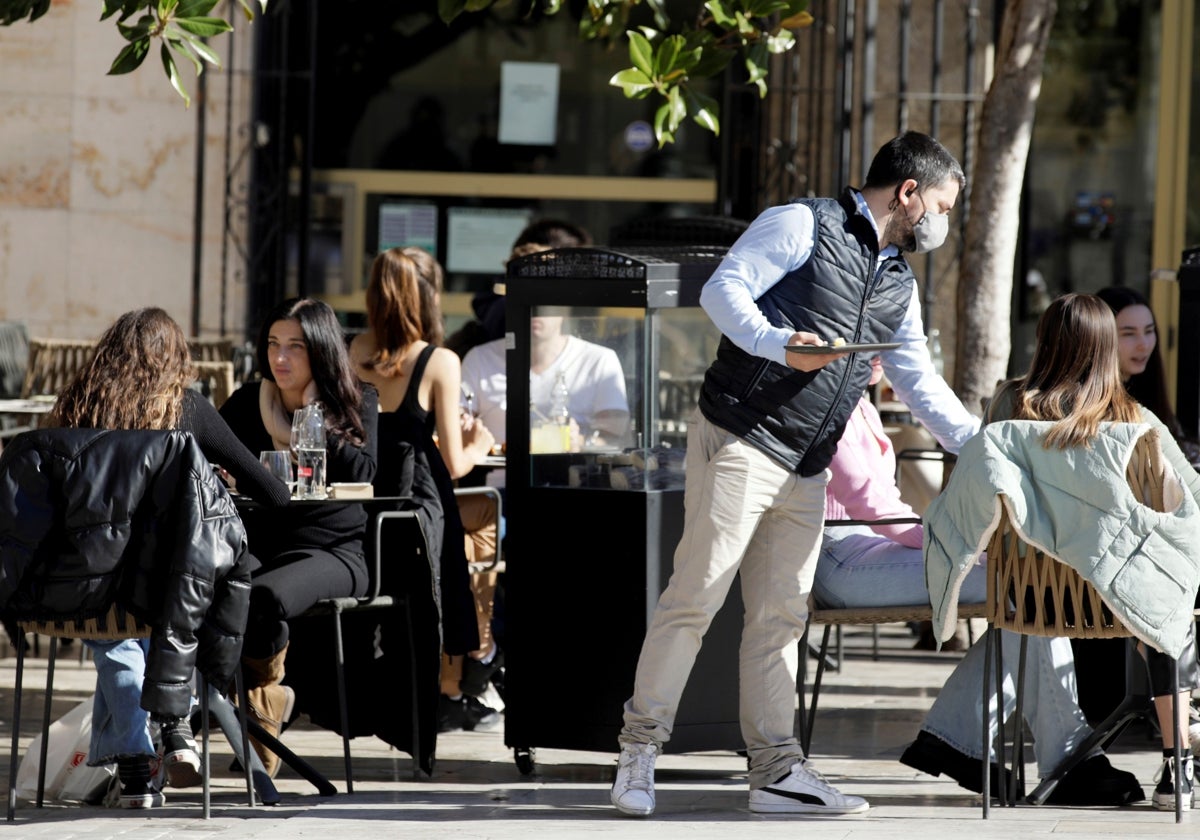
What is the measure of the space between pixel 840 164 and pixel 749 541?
17.1 ft

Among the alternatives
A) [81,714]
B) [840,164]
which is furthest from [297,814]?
[840,164]

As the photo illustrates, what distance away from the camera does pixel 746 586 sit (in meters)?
5.52

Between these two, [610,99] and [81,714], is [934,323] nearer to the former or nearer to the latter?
[610,99]

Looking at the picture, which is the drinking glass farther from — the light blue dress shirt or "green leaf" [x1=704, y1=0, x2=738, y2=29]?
"green leaf" [x1=704, y1=0, x2=738, y2=29]

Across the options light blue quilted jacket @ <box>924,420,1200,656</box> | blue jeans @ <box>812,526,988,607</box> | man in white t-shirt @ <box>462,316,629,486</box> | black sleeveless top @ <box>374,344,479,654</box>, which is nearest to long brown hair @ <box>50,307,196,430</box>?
black sleeveless top @ <box>374,344,479,654</box>

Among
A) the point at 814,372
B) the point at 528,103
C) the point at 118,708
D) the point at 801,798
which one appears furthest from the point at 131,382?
the point at 528,103

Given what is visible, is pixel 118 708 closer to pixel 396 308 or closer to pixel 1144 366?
pixel 396 308

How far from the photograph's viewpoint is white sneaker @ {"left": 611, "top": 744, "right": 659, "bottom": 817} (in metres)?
5.34

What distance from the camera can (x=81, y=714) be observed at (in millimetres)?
5883

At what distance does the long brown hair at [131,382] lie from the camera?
5.41m

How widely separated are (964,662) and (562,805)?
133 cm

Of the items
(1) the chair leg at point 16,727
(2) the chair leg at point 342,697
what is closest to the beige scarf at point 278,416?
→ (2) the chair leg at point 342,697

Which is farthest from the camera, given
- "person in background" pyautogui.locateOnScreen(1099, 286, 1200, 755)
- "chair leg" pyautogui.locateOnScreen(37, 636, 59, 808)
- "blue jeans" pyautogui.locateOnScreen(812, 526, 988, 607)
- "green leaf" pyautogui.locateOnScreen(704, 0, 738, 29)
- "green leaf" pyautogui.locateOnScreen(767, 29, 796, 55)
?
"green leaf" pyautogui.locateOnScreen(767, 29, 796, 55)

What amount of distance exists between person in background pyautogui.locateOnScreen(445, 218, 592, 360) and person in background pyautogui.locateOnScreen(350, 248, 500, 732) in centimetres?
80
